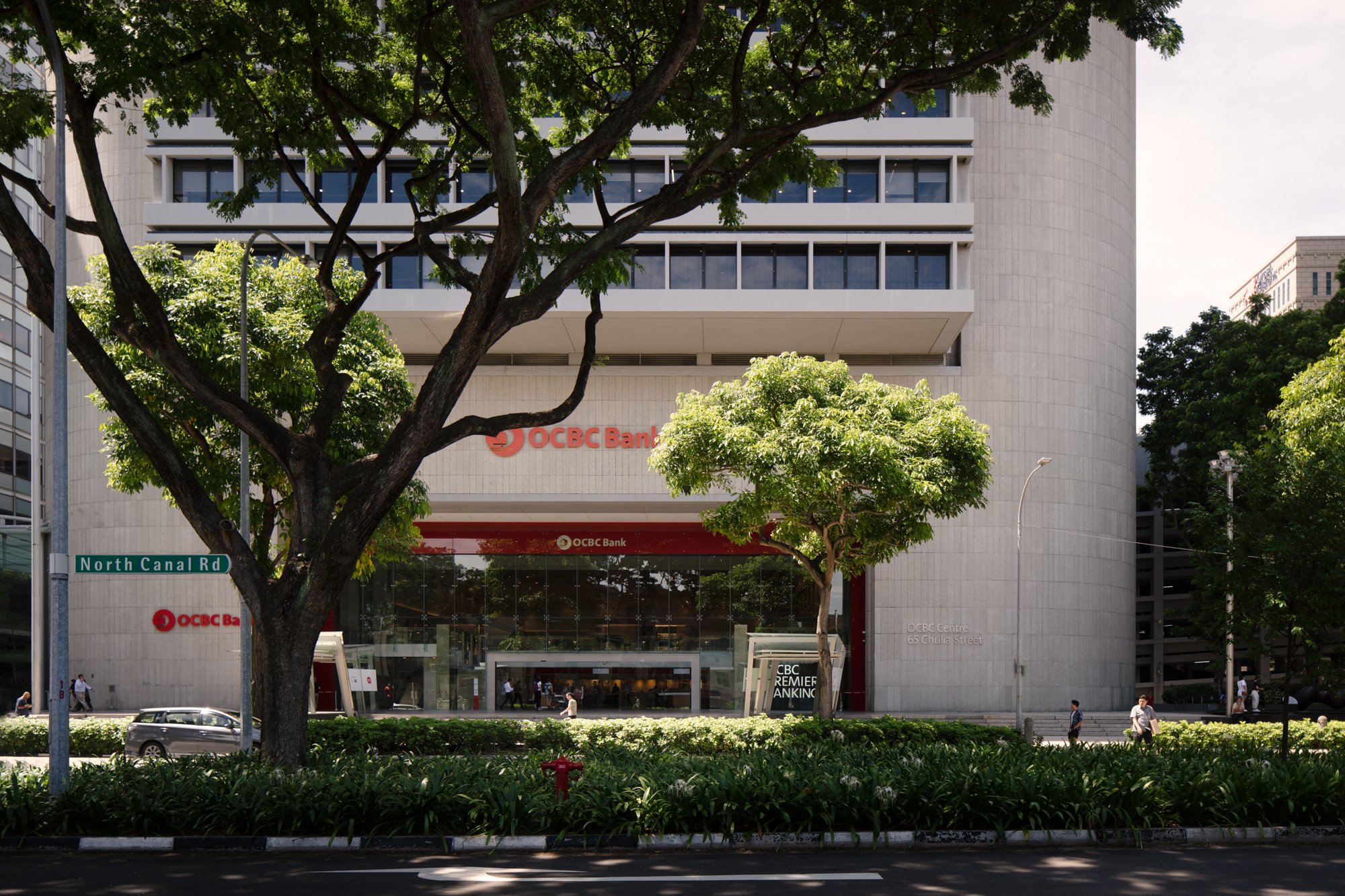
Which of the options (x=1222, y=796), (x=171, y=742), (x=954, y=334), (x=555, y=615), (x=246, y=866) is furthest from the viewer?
(x=555, y=615)

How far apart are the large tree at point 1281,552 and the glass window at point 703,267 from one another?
57.3 feet

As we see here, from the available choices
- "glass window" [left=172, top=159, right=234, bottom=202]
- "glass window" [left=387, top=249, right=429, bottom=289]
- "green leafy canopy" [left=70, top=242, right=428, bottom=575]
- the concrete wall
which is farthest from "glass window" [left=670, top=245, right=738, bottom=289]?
"glass window" [left=172, top=159, right=234, bottom=202]

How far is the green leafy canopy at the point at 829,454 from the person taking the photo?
22.3 metres

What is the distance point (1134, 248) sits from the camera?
132 feet

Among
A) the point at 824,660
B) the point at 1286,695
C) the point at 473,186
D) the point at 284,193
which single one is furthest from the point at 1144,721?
the point at 284,193

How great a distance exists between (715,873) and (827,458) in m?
13.3

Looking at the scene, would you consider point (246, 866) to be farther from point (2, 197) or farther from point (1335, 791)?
point (1335, 791)

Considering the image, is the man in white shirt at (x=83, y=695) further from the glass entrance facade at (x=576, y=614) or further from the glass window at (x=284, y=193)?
the glass window at (x=284, y=193)

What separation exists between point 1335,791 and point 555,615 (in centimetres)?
2872

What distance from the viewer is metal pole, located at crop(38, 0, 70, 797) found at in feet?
38.2

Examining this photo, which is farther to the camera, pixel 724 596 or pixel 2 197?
pixel 724 596

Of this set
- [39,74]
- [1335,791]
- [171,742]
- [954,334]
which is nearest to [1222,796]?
[1335,791]

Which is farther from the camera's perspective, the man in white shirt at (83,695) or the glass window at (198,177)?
the glass window at (198,177)

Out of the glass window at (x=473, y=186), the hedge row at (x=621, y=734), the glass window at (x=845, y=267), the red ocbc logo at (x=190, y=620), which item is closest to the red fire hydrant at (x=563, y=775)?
the hedge row at (x=621, y=734)
